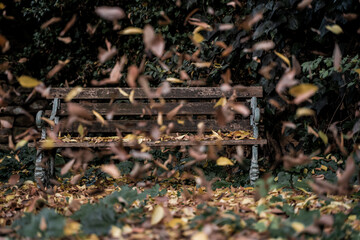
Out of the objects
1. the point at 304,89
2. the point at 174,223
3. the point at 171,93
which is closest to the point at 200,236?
the point at 174,223

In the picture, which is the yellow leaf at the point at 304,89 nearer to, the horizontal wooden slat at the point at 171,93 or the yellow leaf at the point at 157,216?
the yellow leaf at the point at 157,216

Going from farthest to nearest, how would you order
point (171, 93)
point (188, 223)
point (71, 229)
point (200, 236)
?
point (171, 93)
point (188, 223)
point (71, 229)
point (200, 236)

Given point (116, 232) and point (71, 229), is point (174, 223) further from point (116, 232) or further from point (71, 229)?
point (71, 229)

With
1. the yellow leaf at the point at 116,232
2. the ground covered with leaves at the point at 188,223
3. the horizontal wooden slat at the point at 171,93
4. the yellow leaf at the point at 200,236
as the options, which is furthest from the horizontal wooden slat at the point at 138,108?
the yellow leaf at the point at 200,236

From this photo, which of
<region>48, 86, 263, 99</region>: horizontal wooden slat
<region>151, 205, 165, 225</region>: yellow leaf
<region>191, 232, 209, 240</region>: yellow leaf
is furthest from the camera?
<region>48, 86, 263, 99</region>: horizontal wooden slat

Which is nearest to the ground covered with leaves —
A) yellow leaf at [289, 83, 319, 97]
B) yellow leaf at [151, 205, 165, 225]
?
yellow leaf at [151, 205, 165, 225]

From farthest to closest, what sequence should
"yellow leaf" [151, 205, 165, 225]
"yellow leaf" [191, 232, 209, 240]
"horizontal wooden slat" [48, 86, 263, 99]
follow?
"horizontal wooden slat" [48, 86, 263, 99]
"yellow leaf" [151, 205, 165, 225]
"yellow leaf" [191, 232, 209, 240]

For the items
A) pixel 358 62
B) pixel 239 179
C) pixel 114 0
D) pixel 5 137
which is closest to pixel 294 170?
pixel 239 179

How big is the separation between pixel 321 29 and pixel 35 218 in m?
2.18

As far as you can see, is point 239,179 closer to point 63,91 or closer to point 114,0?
point 63,91

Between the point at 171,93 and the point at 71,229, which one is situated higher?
the point at 171,93

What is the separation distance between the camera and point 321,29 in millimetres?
2361

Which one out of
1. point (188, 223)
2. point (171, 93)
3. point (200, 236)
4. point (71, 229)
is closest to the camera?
point (200, 236)

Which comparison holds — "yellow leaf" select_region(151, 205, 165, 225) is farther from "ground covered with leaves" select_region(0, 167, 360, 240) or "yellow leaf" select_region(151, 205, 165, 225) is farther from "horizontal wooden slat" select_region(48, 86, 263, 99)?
"horizontal wooden slat" select_region(48, 86, 263, 99)
